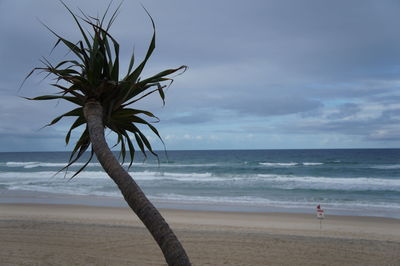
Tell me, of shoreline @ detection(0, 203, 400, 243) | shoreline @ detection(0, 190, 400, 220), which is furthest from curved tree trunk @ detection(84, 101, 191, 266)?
shoreline @ detection(0, 190, 400, 220)

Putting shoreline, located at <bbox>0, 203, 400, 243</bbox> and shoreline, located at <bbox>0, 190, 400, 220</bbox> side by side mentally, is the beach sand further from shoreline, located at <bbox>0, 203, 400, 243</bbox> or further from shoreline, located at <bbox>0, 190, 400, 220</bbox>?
shoreline, located at <bbox>0, 190, 400, 220</bbox>

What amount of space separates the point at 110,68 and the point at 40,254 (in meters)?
6.01

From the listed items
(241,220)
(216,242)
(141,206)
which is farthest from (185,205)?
(141,206)

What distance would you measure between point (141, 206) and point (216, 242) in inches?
285

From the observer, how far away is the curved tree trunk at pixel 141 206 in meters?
1.83

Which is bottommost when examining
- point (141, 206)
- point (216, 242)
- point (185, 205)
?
point (185, 205)

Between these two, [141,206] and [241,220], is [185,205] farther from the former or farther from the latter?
[141,206]

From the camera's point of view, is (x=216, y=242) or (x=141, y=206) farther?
(x=216, y=242)

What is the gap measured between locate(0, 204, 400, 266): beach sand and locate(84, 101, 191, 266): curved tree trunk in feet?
17.4

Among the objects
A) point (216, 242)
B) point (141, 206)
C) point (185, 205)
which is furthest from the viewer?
point (185, 205)

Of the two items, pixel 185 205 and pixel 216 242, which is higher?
pixel 216 242

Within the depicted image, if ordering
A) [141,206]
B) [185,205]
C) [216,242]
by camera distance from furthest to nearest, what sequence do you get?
[185,205] < [216,242] < [141,206]

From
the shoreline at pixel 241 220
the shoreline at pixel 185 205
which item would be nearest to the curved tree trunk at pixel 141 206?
the shoreline at pixel 241 220

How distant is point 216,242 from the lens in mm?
8859
